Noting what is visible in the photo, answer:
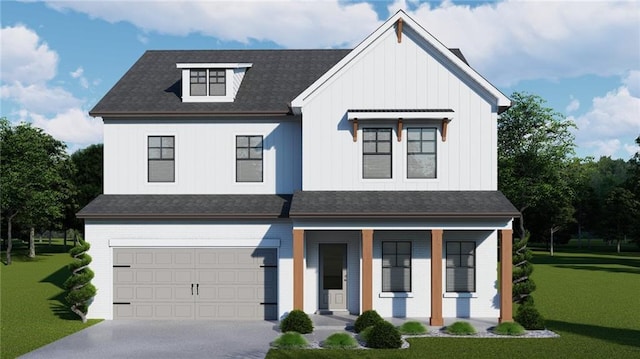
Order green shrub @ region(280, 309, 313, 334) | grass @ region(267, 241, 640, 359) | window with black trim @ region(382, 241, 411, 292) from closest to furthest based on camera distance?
grass @ region(267, 241, 640, 359)
green shrub @ region(280, 309, 313, 334)
window with black trim @ region(382, 241, 411, 292)

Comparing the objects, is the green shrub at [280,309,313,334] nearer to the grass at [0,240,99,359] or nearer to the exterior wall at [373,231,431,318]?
the exterior wall at [373,231,431,318]

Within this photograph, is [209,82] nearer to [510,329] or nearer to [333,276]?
[333,276]

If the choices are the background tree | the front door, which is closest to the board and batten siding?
the front door

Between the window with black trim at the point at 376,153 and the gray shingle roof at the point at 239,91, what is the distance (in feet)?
10.8

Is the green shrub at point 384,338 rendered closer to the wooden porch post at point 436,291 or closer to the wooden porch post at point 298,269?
the wooden porch post at point 436,291

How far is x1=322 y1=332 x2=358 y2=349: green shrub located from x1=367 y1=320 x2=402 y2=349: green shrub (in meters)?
0.46

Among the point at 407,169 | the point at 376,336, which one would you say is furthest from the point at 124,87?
the point at 376,336

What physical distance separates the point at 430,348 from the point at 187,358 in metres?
6.34

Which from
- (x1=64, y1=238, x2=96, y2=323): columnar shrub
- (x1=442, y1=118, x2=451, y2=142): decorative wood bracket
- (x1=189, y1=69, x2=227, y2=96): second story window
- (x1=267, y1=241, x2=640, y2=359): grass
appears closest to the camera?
(x1=267, y1=241, x2=640, y2=359): grass

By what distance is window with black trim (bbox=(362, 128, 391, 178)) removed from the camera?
21.0 m

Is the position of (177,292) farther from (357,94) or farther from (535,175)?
(535,175)

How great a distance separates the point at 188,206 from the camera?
21219mm

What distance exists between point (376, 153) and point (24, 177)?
3950 cm

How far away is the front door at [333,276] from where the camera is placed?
21.4 meters
